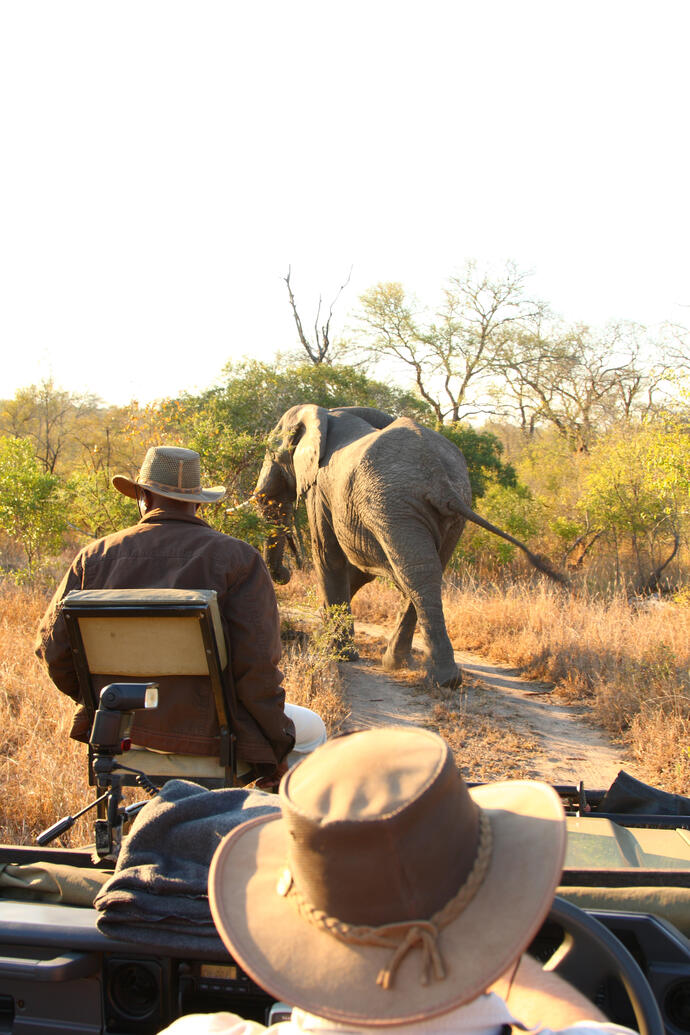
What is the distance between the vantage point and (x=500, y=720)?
6.24 m

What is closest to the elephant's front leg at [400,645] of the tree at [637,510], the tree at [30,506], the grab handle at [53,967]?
the tree at [30,506]

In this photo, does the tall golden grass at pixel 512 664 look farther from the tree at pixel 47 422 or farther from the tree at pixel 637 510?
the tree at pixel 47 422

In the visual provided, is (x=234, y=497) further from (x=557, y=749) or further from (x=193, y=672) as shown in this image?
(x=193, y=672)

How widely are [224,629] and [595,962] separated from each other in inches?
74.3

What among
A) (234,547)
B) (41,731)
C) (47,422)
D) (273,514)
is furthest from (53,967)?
(47,422)

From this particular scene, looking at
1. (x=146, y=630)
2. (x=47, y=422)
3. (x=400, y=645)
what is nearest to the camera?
(x=146, y=630)

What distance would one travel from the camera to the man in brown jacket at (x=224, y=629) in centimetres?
322

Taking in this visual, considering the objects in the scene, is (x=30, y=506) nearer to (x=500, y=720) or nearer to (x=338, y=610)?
(x=338, y=610)

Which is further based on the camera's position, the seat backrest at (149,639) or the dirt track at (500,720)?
the dirt track at (500,720)

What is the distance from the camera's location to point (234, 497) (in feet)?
29.7

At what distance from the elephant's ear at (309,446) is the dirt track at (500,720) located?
190 centimetres

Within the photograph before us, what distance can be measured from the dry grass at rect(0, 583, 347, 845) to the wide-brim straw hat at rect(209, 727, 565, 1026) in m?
2.89

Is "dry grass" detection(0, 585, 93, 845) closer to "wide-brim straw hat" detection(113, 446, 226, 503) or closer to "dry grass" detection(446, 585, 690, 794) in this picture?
"wide-brim straw hat" detection(113, 446, 226, 503)

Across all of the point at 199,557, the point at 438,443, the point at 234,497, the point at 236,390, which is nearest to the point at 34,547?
the point at 234,497
